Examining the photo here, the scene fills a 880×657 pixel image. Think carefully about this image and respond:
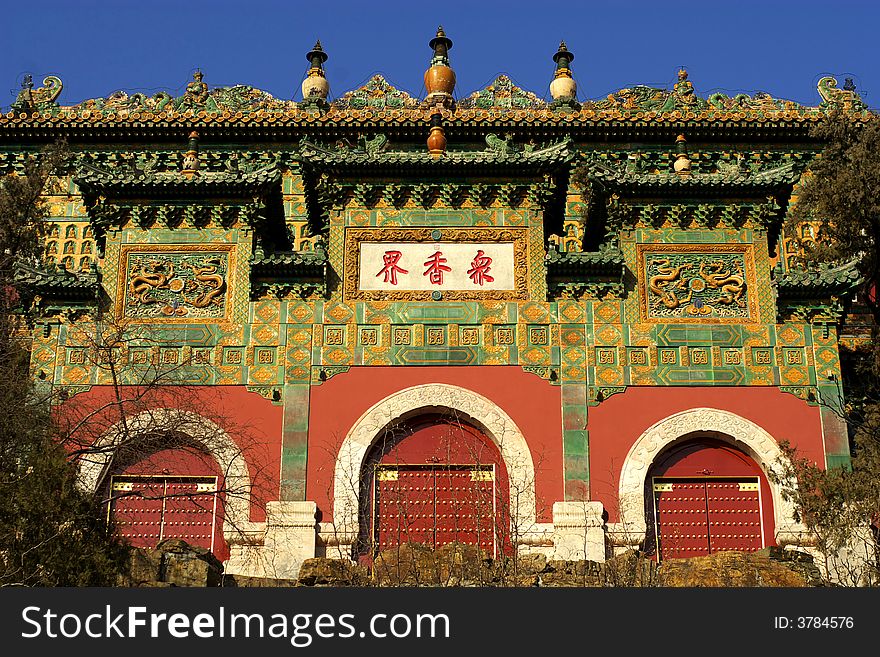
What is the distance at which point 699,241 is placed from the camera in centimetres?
1867

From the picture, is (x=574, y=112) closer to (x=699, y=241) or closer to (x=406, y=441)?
(x=699, y=241)

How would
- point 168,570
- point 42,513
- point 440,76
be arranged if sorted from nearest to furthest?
1. point 42,513
2. point 168,570
3. point 440,76

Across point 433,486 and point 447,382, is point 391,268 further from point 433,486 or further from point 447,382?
point 433,486

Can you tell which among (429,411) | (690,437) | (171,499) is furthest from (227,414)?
(690,437)

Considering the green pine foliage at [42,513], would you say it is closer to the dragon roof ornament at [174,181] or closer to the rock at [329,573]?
the rock at [329,573]

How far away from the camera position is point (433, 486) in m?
17.5

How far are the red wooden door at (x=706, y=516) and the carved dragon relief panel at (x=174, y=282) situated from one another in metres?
6.64

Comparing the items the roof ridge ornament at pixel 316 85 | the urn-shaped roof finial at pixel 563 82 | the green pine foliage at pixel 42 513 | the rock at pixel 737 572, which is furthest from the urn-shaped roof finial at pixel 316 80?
the rock at pixel 737 572

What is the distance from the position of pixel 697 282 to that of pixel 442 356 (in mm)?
3785

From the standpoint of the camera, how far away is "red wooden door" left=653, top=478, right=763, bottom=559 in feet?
56.3

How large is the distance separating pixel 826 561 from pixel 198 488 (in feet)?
26.6

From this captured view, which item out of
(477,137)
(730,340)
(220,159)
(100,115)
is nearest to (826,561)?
(730,340)

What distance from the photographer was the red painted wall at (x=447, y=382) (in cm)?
1734

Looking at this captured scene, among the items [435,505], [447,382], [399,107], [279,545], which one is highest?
[399,107]
